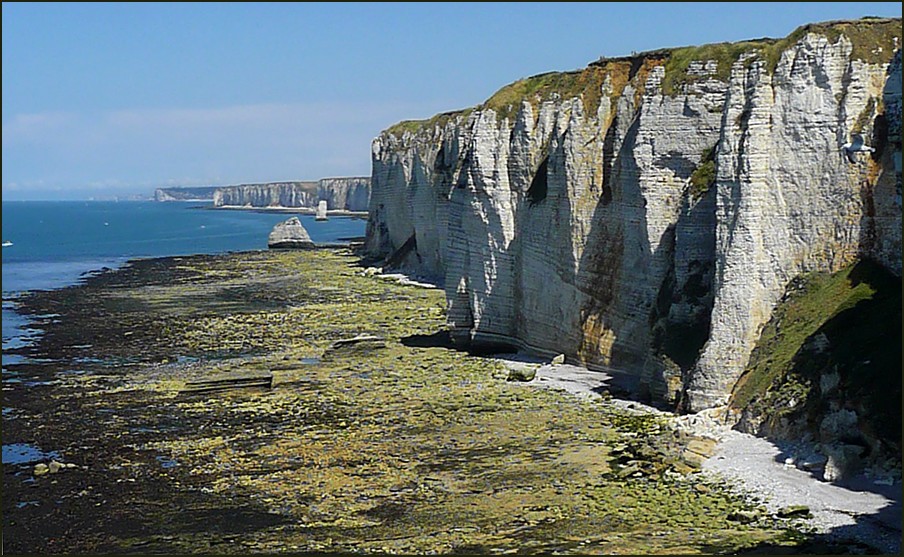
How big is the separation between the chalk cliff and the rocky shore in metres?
2.67

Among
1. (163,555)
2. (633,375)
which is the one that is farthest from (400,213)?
(163,555)

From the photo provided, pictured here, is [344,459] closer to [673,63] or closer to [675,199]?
[675,199]

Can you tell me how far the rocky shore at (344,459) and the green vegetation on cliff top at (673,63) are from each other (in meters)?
11.0

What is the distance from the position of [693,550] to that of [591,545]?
6.68 ft

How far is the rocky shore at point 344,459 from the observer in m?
23.3

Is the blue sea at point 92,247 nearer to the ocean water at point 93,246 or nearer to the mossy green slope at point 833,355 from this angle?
the ocean water at point 93,246

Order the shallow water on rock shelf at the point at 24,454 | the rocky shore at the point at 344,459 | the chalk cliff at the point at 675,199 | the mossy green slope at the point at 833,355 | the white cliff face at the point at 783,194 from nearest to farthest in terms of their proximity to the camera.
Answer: the rocky shore at the point at 344,459 < the mossy green slope at the point at 833,355 < the white cliff face at the point at 783,194 < the chalk cliff at the point at 675,199 < the shallow water on rock shelf at the point at 24,454

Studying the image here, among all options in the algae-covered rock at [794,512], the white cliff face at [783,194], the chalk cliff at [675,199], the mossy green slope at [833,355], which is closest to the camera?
the algae-covered rock at [794,512]

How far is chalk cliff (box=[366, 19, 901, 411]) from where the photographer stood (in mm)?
31141

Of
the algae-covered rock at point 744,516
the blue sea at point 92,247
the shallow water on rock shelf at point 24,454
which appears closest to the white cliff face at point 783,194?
the algae-covered rock at point 744,516

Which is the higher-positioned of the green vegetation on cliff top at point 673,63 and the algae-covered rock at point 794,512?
the green vegetation on cliff top at point 673,63

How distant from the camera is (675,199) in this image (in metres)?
36.9

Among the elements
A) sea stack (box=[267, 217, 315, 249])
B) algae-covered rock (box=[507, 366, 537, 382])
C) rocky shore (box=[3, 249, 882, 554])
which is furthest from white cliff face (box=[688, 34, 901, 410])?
sea stack (box=[267, 217, 315, 249])

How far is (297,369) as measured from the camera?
43094mm
